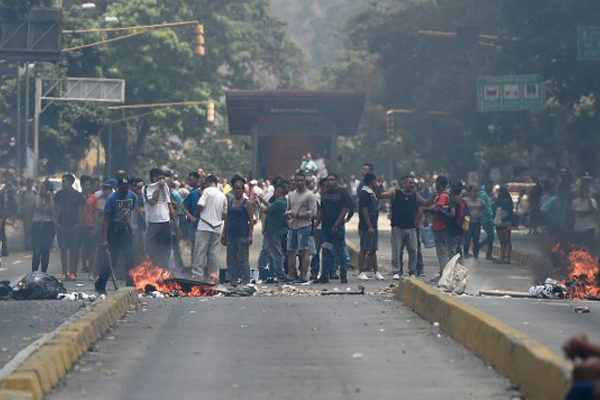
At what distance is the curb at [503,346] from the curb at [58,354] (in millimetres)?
3313

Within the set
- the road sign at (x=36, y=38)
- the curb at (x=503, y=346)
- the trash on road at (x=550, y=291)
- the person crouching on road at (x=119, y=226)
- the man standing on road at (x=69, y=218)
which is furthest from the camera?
the road sign at (x=36, y=38)

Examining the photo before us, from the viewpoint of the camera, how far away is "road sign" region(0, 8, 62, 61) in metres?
37.5

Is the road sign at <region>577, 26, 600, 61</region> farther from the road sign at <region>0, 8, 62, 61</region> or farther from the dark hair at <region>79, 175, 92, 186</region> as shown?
the dark hair at <region>79, 175, 92, 186</region>

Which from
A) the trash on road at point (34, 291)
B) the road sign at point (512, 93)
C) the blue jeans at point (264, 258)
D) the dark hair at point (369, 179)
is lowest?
the trash on road at point (34, 291)

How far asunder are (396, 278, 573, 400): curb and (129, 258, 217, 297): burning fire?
3.98 m

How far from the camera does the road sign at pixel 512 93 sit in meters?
53.1

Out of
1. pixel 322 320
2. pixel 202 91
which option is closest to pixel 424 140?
pixel 202 91

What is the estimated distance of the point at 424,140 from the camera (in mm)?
81812

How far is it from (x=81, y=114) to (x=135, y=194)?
140ft

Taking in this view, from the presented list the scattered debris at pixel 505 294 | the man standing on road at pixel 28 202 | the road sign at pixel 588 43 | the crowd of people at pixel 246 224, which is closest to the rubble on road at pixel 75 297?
the crowd of people at pixel 246 224

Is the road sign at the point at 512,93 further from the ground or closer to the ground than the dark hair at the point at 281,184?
further from the ground

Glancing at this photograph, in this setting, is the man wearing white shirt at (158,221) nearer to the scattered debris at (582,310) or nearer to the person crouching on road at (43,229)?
the person crouching on road at (43,229)

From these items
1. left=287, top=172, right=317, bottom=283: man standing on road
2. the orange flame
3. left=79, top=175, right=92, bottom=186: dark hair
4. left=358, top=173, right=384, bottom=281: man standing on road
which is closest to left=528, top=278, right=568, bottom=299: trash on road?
the orange flame

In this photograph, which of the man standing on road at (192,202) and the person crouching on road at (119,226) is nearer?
the person crouching on road at (119,226)
